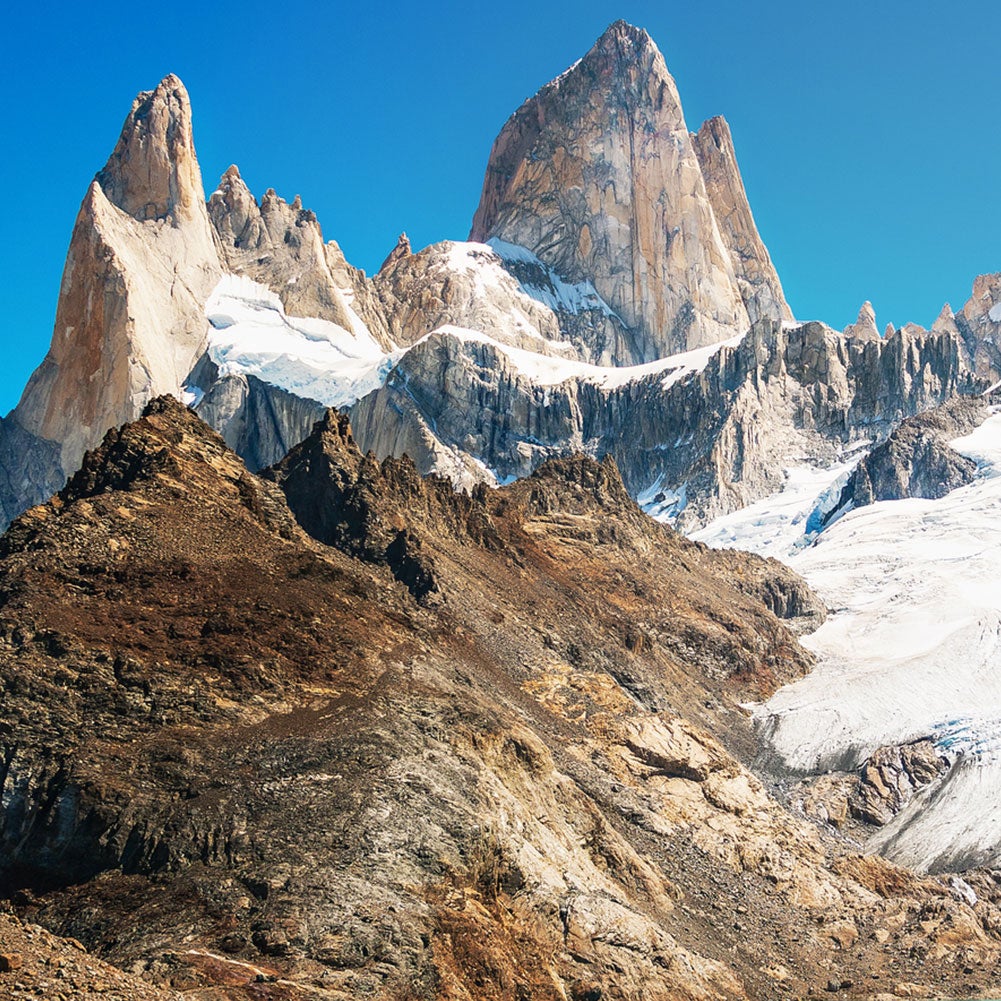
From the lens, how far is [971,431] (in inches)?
7338

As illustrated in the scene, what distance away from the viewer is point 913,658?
10794 cm

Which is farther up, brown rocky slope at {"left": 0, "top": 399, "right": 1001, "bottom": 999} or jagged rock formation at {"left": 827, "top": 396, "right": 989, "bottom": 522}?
jagged rock formation at {"left": 827, "top": 396, "right": 989, "bottom": 522}

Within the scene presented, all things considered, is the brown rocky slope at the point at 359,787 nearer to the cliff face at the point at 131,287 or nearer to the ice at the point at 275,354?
the cliff face at the point at 131,287

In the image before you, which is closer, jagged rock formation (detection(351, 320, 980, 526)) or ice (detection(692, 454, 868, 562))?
ice (detection(692, 454, 868, 562))

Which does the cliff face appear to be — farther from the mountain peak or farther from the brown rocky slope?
the brown rocky slope

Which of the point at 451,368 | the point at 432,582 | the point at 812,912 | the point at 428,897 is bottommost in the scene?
the point at 428,897

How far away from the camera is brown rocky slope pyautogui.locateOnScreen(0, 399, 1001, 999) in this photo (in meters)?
41.7

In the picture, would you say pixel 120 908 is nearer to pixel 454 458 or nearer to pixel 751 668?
pixel 751 668

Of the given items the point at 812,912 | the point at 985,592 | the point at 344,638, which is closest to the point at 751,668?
the point at 985,592

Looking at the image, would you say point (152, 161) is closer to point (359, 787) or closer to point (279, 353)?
point (279, 353)

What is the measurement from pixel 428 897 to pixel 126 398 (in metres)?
132

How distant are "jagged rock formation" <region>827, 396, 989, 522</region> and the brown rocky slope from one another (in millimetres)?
91148

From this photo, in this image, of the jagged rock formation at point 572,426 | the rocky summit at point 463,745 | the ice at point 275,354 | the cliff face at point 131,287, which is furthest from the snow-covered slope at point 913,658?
the cliff face at point 131,287

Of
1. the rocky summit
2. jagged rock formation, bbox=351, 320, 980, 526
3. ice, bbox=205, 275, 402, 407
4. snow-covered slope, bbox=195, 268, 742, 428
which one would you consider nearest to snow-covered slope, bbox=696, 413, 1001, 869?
the rocky summit
